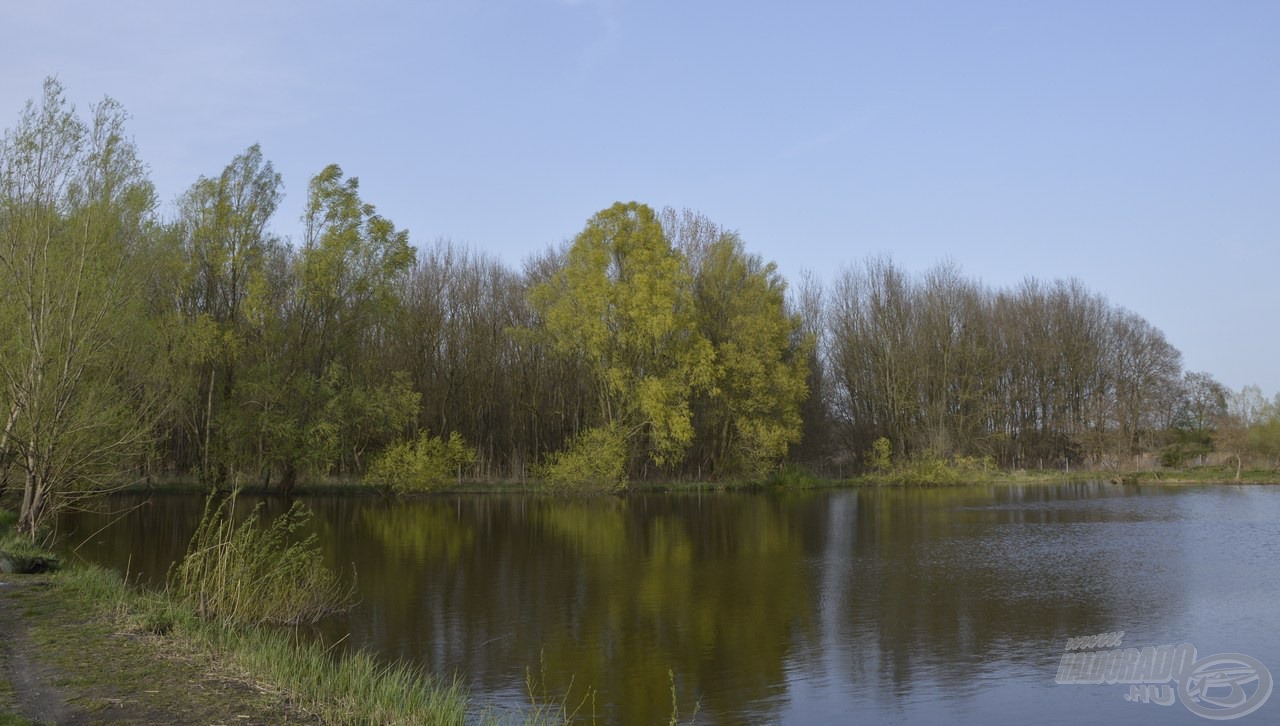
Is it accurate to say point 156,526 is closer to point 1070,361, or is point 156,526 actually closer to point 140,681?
point 140,681

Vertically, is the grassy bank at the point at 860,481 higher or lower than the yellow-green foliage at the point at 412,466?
lower

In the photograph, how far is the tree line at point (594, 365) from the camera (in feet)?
120

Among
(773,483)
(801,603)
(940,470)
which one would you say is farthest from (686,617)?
(940,470)

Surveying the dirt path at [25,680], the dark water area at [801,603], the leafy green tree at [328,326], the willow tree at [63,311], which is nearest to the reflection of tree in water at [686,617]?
the dark water area at [801,603]

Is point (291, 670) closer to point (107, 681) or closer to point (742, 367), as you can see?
point (107, 681)

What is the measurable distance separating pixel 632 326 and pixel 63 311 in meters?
27.2

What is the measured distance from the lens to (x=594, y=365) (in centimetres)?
4194

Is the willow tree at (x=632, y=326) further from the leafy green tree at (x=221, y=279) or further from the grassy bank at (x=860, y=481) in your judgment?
the leafy green tree at (x=221, y=279)

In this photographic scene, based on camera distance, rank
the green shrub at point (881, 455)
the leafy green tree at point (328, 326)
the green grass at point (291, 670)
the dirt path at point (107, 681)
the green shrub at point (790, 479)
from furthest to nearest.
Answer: the green shrub at point (881, 455), the green shrub at point (790, 479), the leafy green tree at point (328, 326), the green grass at point (291, 670), the dirt path at point (107, 681)

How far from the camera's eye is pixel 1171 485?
45375mm

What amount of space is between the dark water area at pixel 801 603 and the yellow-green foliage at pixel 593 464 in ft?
30.5

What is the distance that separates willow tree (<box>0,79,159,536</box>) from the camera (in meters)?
15.8

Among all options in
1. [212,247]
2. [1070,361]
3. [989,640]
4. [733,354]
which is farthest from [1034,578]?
[1070,361]

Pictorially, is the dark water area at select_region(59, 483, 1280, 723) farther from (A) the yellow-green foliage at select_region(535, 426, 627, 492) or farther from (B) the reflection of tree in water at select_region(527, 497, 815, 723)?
(A) the yellow-green foliage at select_region(535, 426, 627, 492)
